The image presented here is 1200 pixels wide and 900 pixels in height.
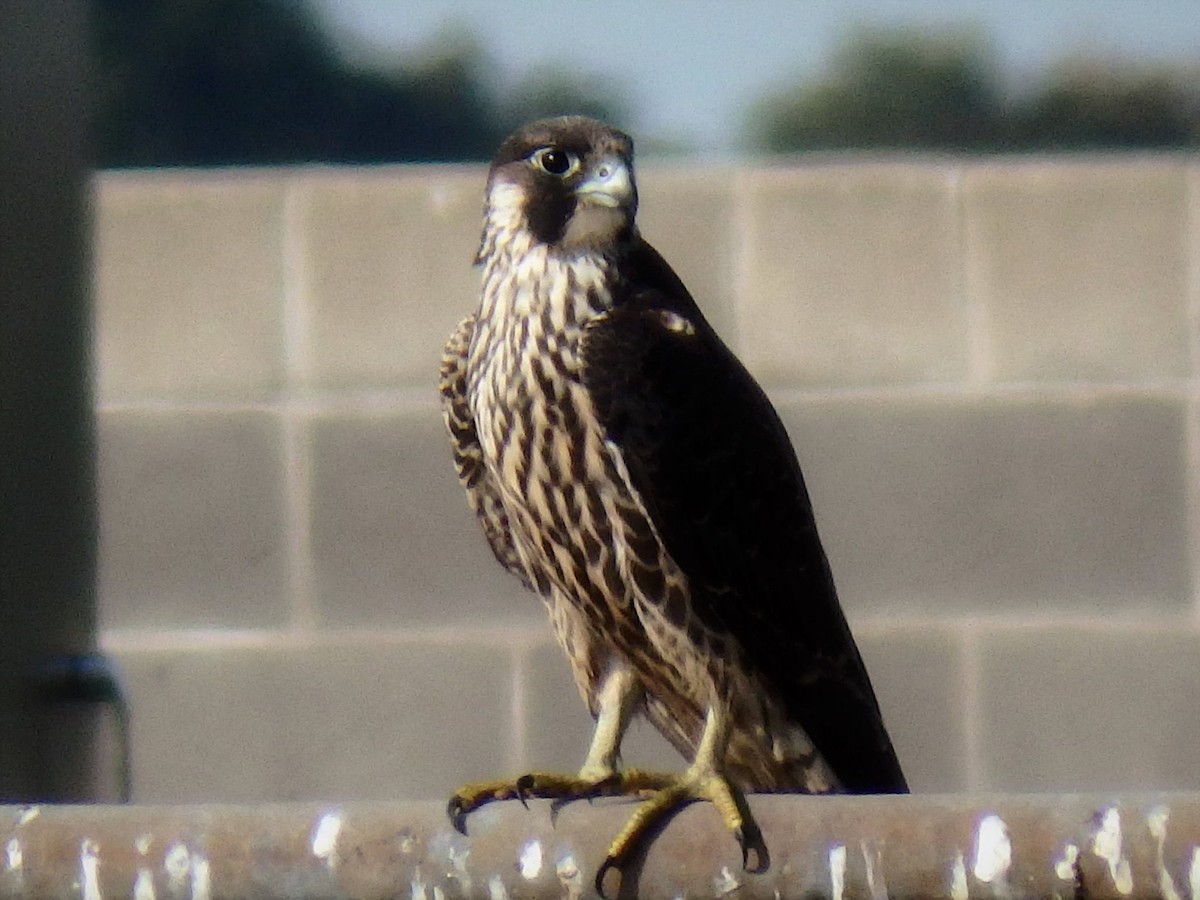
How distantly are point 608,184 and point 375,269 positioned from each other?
159 centimetres

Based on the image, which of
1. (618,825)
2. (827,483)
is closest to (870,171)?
(827,483)

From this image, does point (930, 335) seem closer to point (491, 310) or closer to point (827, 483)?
point (827, 483)

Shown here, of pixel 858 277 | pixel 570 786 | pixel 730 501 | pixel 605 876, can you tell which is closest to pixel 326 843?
pixel 605 876

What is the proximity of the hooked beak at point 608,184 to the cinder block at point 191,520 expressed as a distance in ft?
5.42

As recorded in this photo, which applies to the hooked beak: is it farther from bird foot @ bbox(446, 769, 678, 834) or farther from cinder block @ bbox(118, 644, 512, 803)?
cinder block @ bbox(118, 644, 512, 803)

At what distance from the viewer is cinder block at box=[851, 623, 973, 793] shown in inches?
168

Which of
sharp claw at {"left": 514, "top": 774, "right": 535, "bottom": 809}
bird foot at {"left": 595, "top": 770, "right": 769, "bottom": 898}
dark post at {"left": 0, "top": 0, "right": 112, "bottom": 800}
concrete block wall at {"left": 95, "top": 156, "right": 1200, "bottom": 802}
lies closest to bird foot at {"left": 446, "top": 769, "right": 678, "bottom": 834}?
sharp claw at {"left": 514, "top": 774, "right": 535, "bottom": 809}

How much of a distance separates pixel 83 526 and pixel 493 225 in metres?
1.08

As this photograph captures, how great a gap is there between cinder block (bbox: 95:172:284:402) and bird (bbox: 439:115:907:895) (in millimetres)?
1484

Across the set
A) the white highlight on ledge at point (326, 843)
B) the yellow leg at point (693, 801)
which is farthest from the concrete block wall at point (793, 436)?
the white highlight on ledge at point (326, 843)

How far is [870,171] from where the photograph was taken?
424 cm

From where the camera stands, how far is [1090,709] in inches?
172

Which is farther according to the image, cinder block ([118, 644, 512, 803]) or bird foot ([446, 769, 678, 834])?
cinder block ([118, 644, 512, 803])

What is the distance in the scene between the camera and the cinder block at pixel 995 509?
4242mm
